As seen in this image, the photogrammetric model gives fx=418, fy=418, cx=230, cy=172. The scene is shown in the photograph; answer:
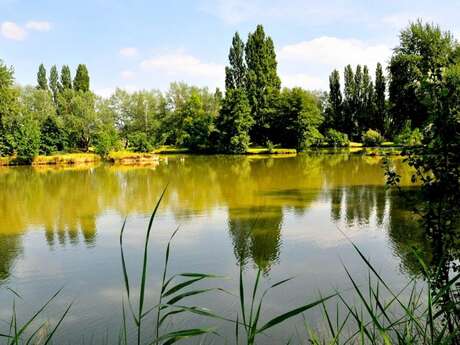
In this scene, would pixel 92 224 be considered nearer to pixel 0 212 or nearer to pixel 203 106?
pixel 0 212

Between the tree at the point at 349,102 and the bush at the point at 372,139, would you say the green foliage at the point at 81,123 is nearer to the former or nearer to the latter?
the bush at the point at 372,139

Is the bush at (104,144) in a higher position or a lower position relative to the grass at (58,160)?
higher

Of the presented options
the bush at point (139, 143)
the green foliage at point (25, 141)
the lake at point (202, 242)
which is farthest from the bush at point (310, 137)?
the lake at point (202, 242)

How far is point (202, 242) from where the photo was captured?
8.70 metres

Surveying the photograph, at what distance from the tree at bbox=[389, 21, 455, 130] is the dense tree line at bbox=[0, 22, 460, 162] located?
4.2 inches

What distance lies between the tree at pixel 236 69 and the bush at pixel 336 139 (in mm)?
11257

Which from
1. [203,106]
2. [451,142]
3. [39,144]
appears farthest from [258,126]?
[451,142]

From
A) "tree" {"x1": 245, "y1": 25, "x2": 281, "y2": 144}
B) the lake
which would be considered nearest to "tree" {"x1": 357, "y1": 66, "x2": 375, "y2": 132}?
"tree" {"x1": 245, "y1": 25, "x2": 281, "y2": 144}

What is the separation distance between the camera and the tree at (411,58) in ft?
68.6

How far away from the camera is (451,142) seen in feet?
9.32

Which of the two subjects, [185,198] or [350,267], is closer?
[350,267]

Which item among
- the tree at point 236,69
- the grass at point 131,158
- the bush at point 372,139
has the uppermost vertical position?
the tree at point 236,69

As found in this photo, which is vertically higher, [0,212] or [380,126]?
[380,126]

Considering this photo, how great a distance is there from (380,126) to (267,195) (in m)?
38.8
